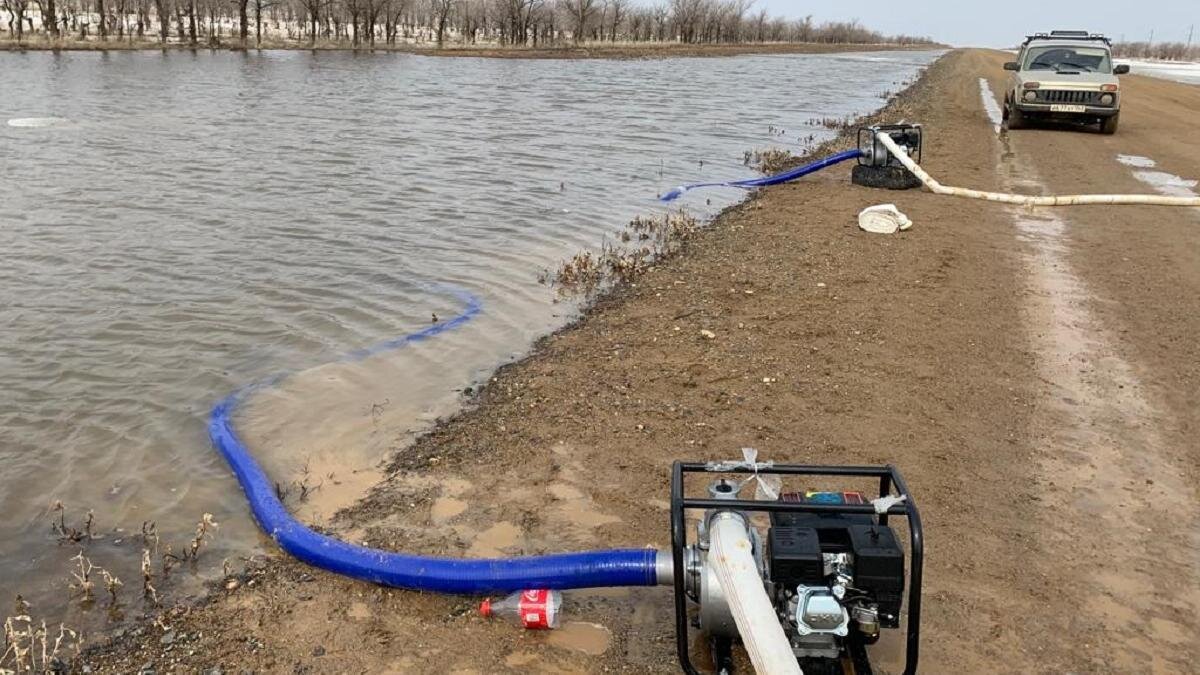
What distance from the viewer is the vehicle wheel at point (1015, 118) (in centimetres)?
2006

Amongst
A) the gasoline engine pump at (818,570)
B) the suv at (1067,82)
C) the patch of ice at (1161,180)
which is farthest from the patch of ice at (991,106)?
the gasoline engine pump at (818,570)

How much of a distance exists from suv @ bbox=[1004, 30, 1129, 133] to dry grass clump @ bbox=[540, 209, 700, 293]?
36.4ft

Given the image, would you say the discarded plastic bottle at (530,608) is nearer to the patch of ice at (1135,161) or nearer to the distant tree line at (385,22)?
the patch of ice at (1135,161)

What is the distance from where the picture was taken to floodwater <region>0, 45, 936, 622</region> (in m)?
5.12

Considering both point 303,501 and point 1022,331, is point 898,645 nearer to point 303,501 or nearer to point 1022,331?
point 303,501

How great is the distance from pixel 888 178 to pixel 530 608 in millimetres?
11438

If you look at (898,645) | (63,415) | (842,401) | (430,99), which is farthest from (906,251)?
(430,99)

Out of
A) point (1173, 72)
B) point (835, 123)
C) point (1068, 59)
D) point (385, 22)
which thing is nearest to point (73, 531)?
point (1068, 59)

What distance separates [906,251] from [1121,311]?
239cm

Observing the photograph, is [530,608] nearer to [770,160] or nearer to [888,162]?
[888,162]

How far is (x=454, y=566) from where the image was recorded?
3789mm

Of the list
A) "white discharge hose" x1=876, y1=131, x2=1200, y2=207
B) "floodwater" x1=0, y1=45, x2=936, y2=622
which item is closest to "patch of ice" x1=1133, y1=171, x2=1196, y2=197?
"white discharge hose" x1=876, y1=131, x2=1200, y2=207

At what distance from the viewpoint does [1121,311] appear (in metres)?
7.59

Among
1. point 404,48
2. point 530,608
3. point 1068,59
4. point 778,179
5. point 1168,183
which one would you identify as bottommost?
point 530,608
